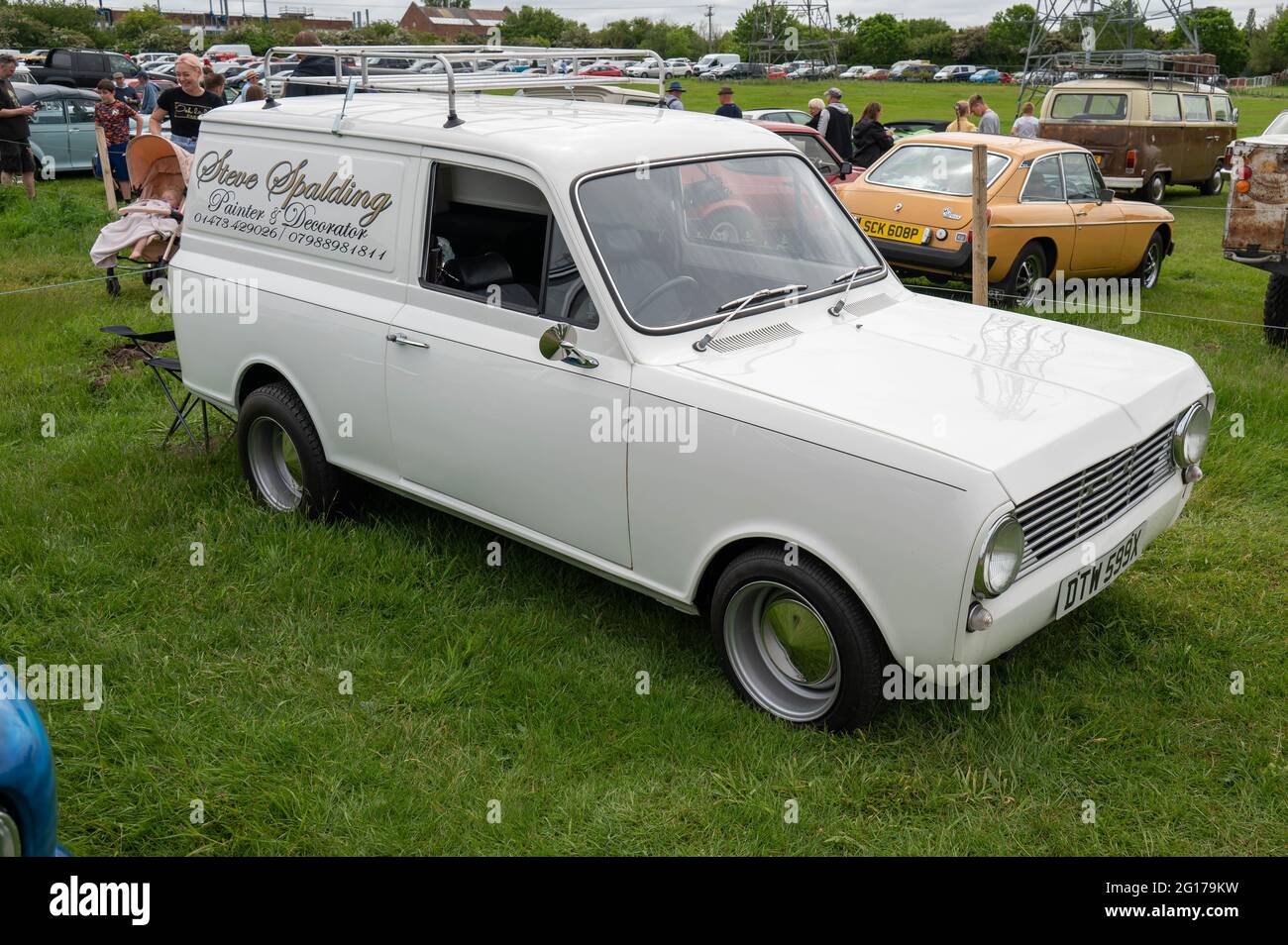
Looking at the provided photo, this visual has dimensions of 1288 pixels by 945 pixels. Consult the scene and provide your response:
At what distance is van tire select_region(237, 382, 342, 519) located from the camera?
552 cm

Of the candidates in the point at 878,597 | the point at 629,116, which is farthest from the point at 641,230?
the point at 878,597

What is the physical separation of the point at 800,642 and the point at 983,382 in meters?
1.15

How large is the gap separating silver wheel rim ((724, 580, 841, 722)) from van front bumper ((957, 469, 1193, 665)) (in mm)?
492

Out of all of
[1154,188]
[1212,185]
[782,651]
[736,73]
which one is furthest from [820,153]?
[736,73]

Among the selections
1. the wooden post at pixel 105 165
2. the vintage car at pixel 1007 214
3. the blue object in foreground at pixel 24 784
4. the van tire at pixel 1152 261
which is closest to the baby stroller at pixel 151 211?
the wooden post at pixel 105 165

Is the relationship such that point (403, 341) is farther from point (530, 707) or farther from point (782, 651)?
point (782, 651)

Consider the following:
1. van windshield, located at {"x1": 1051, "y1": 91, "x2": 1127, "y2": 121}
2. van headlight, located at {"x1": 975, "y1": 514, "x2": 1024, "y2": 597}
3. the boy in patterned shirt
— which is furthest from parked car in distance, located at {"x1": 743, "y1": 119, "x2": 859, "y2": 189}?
van headlight, located at {"x1": 975, "y1": 514, "x2": 1024, "y2": 597}

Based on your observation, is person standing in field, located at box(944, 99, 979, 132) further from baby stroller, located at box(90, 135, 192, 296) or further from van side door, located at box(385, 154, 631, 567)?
van side door, located at box(385, 154, 631, 567)

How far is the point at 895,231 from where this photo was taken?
34.2 feet

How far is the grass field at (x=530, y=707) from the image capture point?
3.66 m

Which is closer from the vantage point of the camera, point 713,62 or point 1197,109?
point 1197,109

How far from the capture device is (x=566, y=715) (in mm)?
4207

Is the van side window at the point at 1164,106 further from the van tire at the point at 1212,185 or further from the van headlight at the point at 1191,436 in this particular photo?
the van headlight at the point at 1191,436

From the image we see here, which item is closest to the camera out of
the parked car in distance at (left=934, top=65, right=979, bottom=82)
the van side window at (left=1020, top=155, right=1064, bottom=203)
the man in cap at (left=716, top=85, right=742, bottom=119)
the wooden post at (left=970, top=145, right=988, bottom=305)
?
the wooden post at (left=970, top=145, right=988, bottom=305)
